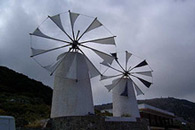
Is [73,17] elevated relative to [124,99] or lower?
elevated

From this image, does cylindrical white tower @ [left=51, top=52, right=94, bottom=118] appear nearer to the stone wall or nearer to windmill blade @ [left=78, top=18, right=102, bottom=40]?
the stone wall

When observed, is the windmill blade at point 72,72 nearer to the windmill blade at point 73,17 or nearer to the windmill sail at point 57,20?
the windmill sail at point 57,20

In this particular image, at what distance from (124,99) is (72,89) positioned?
5849mm

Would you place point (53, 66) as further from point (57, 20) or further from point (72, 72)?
point (57, 20)

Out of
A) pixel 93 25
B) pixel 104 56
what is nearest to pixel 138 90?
pixel 104 56

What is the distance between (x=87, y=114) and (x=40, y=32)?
4.51 meters

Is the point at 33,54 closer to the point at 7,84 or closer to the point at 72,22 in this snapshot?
the point at 72,22

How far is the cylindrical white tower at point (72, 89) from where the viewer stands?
10.6 meters

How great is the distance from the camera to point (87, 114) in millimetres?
10688

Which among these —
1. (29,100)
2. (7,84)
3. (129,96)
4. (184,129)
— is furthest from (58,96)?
(184,129)

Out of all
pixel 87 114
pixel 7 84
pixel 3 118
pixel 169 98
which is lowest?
pixel 3 118

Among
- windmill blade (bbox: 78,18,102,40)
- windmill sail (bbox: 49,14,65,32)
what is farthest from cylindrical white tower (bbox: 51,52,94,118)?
windmill sail (bbox: 49,14,65,32)

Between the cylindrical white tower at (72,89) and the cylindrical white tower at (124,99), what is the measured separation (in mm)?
4751

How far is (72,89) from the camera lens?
1082 centimetres
